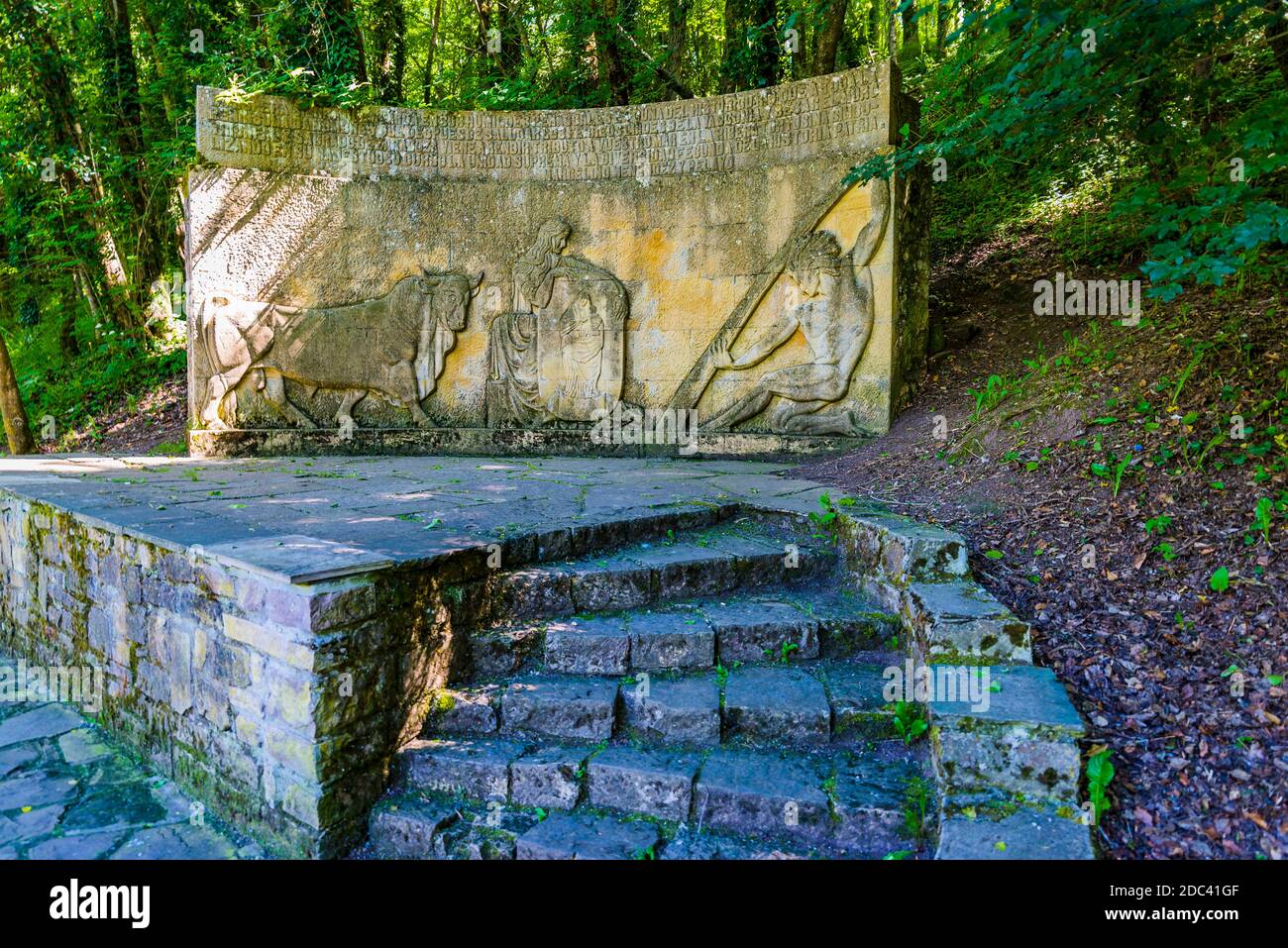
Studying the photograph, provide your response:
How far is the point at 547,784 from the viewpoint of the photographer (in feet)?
8.45

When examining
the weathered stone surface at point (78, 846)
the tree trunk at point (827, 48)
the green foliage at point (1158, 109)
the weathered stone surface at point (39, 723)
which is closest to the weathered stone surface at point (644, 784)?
the weathered stone surface at point (78, 846)

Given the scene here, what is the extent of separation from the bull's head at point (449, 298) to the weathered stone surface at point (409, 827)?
5.11 meters

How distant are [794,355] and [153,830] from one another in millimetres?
5277

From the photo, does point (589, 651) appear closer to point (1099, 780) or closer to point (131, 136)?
point (1099, 780)

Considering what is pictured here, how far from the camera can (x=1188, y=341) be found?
14.3ft

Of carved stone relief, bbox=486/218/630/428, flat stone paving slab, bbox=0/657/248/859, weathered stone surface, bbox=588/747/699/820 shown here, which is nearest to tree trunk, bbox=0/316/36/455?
carved stone relief, bbox=486/218/630/428

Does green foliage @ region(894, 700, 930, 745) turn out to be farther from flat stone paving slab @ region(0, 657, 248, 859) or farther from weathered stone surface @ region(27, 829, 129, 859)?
weathered stone surface @ region(27, 829, 129, 859)

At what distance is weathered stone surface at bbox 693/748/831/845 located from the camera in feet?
7.72

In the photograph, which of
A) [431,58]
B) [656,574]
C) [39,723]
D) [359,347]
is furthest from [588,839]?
[431,58]

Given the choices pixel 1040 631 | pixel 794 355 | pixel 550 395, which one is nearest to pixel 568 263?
pixel 550 395

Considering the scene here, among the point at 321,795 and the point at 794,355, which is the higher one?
the point at 794,355

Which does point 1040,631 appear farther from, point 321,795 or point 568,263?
point 568,263

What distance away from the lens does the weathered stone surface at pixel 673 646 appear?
305 centimetres

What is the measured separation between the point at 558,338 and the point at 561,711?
185 inches
